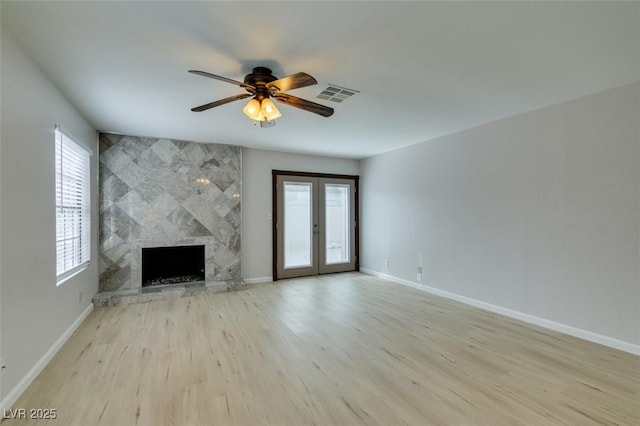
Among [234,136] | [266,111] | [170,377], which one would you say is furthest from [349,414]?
[234,136]

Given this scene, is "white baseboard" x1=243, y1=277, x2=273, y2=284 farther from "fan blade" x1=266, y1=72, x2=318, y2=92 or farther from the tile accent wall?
"fan blade" x1=266, y1=72, x2=318, y2=92

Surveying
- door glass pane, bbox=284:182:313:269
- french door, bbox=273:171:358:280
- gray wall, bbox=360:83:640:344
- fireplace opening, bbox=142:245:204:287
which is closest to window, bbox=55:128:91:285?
fireplace opening, bbox=142:245:204:287

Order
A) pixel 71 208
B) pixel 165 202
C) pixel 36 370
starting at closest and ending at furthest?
pixel 36 370, pixel 71 208, pixel 165 202

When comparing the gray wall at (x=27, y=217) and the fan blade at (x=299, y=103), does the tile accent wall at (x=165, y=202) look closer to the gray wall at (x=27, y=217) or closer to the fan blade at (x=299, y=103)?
Answer: the gray wall at (x=27, y=217)

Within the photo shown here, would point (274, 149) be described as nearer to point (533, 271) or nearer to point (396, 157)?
point (396, 157)

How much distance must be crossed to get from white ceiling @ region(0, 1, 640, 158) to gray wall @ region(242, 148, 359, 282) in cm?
224

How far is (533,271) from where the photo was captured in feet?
11.9

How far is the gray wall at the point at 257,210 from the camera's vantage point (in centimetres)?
577

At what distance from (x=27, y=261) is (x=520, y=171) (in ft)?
17.1

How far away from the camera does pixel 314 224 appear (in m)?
6.40

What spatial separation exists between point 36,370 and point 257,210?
3860 mm

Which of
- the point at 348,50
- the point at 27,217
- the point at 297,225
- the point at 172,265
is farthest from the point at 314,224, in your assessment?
the point at 27,217

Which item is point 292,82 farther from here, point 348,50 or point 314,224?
point 314,224

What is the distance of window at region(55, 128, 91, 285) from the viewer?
309cm
